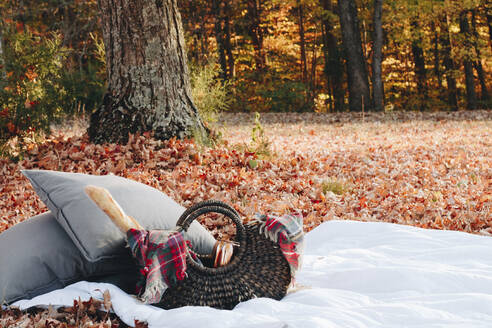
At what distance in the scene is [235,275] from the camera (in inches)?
94.7

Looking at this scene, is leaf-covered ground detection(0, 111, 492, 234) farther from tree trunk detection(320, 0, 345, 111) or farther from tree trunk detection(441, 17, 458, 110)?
tree trunk detection(441, 17, 458, 110)

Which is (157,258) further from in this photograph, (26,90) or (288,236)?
(26,90)

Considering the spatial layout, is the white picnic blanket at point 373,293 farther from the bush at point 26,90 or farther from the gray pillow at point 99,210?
the bush at point 26,90

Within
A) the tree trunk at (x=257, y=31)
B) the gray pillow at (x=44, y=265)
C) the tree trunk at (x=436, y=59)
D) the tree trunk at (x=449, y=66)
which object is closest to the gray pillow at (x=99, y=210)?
the gray pillow at (x=44, y=265)

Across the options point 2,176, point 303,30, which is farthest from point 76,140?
point 303,30

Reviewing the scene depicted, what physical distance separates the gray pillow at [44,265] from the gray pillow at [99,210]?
83 mm

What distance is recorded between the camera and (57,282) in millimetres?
2387

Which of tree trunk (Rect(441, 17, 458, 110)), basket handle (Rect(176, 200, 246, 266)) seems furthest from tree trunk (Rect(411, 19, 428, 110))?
basket handle (Rect(176, 200, 246, 266))

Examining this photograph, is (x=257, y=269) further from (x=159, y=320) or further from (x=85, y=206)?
(x=85, y=206)

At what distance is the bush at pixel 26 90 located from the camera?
577cm

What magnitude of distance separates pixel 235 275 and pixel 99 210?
78cm

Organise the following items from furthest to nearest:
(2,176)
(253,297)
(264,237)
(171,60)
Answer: (171,60) → (2,176) → (264,237) → (253,297)

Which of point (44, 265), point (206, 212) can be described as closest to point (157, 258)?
point (206, 212)

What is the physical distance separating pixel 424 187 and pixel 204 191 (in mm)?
2483
